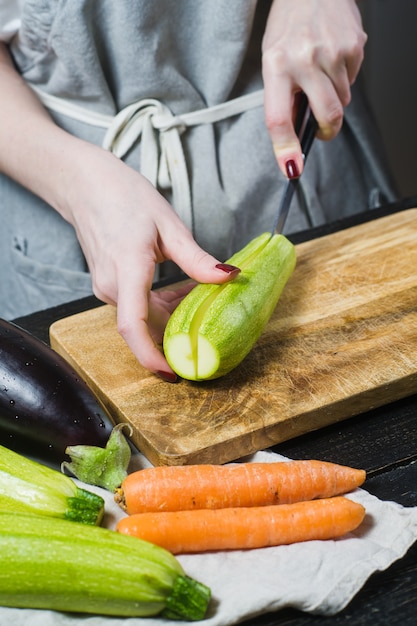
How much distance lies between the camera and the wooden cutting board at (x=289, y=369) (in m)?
1.25

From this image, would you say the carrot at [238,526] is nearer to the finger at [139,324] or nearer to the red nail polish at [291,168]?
Result: the finger at [139,324]

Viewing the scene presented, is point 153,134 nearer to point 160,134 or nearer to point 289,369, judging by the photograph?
point 160,134

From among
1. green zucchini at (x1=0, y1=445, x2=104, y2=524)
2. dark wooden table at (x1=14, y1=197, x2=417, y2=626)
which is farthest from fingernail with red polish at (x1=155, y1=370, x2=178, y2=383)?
green zucchini at (x1=0, y1=445, x2=104, y2=524)

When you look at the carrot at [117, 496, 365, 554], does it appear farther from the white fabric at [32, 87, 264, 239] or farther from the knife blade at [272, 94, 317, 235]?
the white fabric at [32, 87, 264, 239]

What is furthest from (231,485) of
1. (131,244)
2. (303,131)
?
(303,131)

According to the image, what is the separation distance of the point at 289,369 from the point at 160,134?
794mm

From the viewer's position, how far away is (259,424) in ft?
4.10

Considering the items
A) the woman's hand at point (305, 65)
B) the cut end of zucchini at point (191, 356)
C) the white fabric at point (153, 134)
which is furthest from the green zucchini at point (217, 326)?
the white fabric at point (153, 134)

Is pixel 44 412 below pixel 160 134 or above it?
below

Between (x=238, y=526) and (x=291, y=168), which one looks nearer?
(x=238, y=526)

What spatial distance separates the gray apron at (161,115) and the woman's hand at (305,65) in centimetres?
17

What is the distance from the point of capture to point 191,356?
1.32 metres

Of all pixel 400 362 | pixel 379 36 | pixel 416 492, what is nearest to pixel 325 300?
pixel 400 362

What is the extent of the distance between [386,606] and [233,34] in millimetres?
1404
